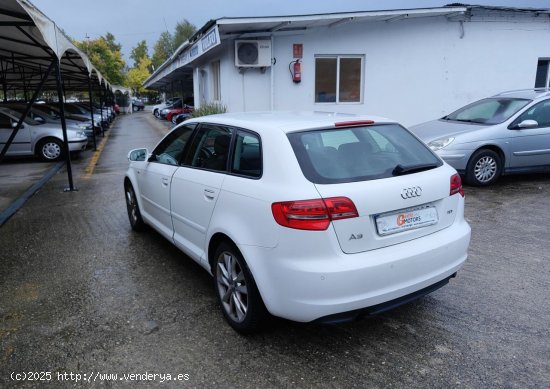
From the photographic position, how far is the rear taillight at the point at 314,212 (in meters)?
2.72

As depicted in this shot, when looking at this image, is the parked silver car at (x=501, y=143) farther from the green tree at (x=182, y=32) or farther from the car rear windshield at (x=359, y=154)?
A: the green tree at (x=182, y=32)

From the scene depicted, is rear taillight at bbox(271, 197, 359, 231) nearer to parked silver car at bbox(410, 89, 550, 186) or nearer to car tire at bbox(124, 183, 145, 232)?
car tire at bbox(124, 183, 145, 232)

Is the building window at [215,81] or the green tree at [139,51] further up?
the green tree at [139,51]

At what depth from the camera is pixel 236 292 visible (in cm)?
330

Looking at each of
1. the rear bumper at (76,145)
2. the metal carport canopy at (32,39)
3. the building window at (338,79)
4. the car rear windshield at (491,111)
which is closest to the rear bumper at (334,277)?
the metal carport canopy at (32,39)

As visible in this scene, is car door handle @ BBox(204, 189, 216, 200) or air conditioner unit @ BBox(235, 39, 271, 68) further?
air conditioner unit @ BBox(235, 39, 271, 68)

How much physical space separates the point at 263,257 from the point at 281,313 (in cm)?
37

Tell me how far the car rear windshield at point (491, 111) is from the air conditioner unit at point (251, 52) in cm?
459

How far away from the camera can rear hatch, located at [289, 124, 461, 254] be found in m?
2.81

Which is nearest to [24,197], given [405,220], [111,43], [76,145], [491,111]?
[76,145]

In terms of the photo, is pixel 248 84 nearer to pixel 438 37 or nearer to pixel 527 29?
pixel 438 37

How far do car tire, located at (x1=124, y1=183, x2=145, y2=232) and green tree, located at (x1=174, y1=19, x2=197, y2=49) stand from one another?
9885 centimetres

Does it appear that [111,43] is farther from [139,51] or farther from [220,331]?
[220,331]

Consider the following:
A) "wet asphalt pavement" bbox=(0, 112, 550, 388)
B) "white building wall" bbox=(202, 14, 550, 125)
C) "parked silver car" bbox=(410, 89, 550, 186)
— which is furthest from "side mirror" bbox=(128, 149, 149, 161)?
"white building wall" bbox=(202, 14, 550, 125)
